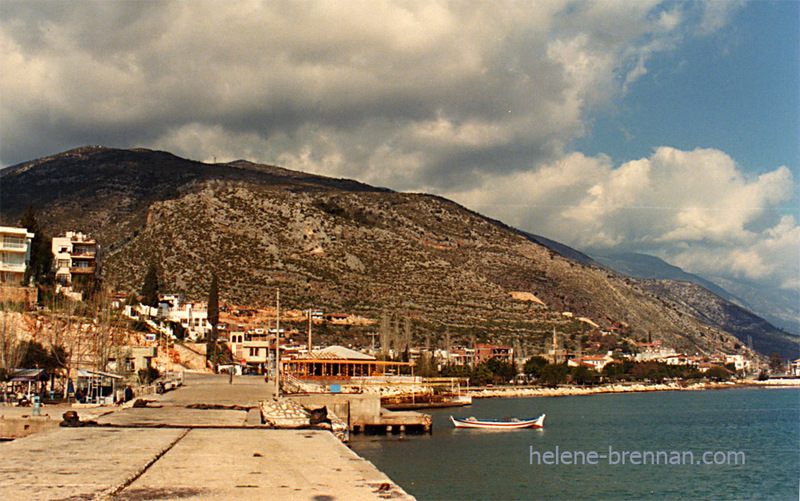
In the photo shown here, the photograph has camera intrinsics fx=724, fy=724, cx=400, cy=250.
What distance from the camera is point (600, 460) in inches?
1377

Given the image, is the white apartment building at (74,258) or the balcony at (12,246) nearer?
the balcony at (12,246)

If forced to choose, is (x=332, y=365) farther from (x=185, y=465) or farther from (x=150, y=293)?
(x=185, y=465)

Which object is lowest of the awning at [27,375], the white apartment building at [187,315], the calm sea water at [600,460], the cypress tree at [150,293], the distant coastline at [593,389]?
the distant coastline at [593,389]

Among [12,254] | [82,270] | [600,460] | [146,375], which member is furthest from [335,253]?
[600,460]

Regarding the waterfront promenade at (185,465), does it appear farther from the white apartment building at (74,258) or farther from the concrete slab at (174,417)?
the white apartment building at (74,258)

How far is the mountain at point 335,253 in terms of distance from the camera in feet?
384

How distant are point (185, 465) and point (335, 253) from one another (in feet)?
386

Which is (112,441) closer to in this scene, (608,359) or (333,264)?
(333,264)

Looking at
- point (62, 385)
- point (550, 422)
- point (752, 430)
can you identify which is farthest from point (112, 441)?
point (752, 430)

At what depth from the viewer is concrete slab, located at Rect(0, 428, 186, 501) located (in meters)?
10.9

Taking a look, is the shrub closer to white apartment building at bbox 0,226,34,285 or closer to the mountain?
white apartment building at bbox 0,226,34,285

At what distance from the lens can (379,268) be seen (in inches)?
5157

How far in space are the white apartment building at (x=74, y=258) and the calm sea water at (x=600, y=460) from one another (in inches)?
1940

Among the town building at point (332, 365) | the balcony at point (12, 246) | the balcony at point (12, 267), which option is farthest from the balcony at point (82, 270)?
the town building at point (332, 365)
